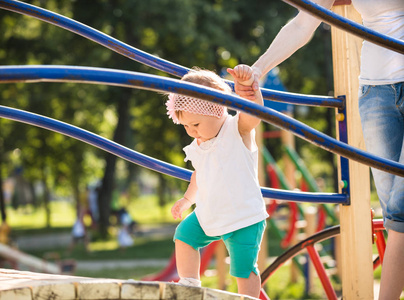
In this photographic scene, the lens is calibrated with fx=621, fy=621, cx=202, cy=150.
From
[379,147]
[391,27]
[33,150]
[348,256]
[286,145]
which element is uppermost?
[33,150]

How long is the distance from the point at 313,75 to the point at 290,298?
915 centimetres

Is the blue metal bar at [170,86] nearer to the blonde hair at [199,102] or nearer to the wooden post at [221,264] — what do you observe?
the blonde hair at [199,102]

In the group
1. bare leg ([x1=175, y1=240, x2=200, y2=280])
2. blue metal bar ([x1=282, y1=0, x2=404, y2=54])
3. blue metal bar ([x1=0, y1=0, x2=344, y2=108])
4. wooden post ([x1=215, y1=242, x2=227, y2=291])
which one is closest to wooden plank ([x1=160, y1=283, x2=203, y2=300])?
bare leg ([x1=175, y1=240, x2=200, y2=280])

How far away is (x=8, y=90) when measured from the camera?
14.2 metres

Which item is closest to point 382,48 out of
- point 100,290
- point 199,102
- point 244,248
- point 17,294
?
point 199,102

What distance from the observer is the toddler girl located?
6.23 feet

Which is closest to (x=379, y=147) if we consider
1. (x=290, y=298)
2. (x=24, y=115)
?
(x=24, y=115)

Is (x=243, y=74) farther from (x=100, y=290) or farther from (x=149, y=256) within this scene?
(x=149, y=256)

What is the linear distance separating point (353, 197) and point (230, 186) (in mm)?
379

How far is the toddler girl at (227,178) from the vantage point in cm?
190

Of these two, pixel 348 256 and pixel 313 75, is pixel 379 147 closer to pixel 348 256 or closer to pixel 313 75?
pixel 348 256

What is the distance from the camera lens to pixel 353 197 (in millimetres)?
1907

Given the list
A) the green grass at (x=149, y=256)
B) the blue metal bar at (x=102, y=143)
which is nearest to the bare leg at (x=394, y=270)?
the blue metal bar at (x=102, y=143)

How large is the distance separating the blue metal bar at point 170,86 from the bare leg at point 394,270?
0.68 ft
